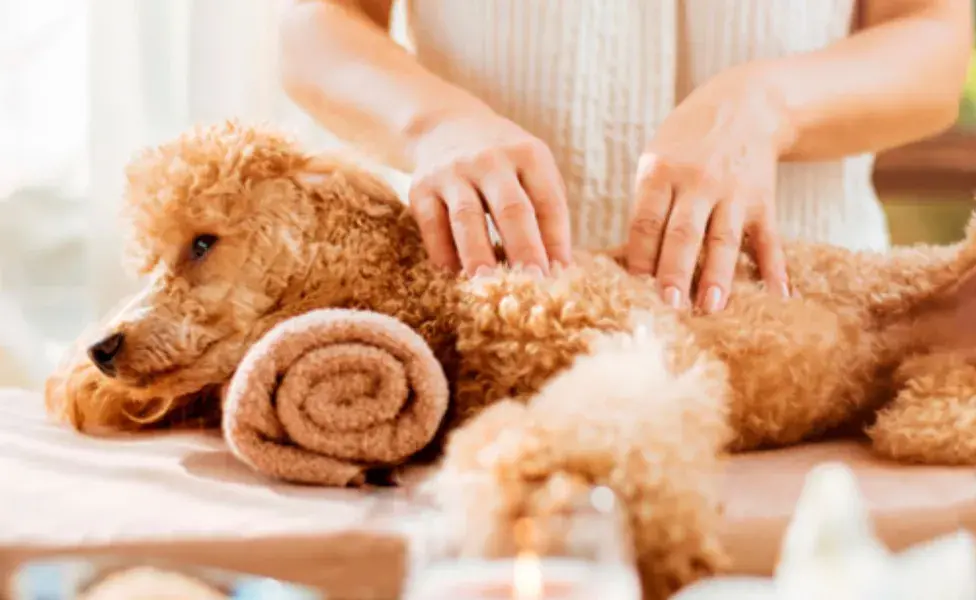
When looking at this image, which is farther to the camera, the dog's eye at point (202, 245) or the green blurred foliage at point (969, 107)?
the green blurred foliage at point (969, 107)

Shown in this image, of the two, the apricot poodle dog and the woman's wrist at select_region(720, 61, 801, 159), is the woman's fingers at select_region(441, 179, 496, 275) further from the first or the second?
the woman's wrist at select_region(720, 61, 801, 159)

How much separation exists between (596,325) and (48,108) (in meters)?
0.84

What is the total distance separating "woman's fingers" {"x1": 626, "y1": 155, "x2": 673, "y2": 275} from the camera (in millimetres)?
687

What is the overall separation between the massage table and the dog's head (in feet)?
0.21

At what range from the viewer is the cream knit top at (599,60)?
1.01m

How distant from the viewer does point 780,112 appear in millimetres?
809

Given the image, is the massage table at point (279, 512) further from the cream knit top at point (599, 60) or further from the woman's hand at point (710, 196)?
the cream knit top at point (599, 60)

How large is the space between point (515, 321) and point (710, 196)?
7.3 inches

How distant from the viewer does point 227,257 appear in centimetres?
63

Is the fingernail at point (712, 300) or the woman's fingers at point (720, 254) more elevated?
the woman's fingers at point (720, 254)

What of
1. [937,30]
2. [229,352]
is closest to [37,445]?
[229,352]

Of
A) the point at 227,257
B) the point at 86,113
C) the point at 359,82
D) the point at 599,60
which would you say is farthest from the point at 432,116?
the point at 86,113

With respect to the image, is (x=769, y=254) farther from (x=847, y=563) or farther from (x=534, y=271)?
(x=847, y=563)

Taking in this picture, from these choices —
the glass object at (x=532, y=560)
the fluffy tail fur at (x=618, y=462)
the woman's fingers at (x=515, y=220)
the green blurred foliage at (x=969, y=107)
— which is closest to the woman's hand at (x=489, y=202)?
the woman's fingers at (x=515, y=220)
